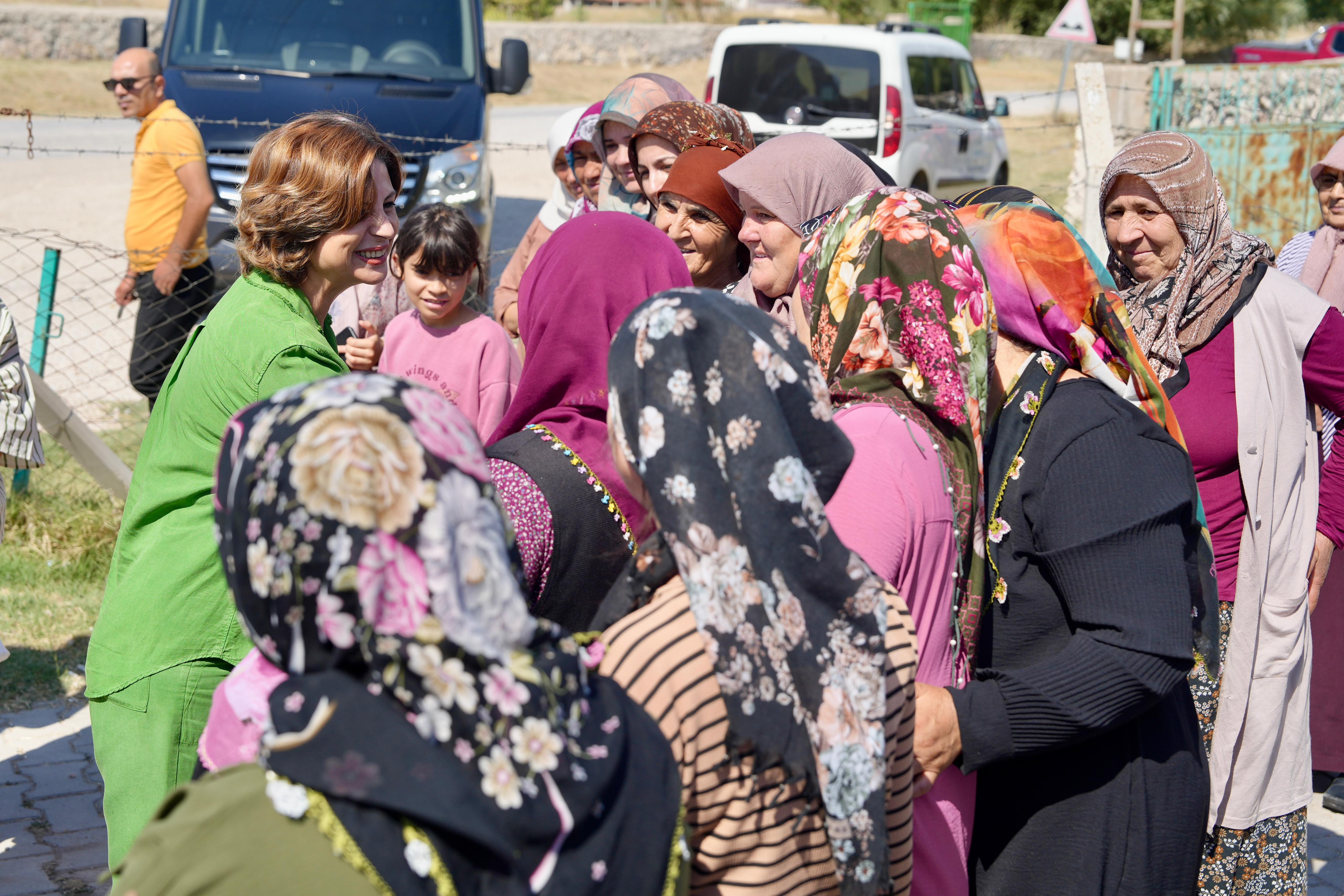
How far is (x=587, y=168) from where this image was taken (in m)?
5.05

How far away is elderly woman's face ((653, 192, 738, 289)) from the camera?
11.7 ft

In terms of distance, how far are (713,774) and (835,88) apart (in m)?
11.4

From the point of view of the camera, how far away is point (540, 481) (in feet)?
7.08

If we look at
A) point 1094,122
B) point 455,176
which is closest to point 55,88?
point 455,176

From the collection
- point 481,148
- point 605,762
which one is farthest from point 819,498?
point 481,148

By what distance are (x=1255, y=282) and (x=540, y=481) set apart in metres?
2.03

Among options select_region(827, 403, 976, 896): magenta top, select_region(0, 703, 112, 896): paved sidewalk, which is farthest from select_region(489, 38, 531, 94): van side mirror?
select_region(827, 403, 976, 896): magenta top

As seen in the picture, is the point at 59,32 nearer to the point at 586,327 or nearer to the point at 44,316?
the point at 44,316

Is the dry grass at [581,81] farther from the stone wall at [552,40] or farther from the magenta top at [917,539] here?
the magenta top at [917,539]

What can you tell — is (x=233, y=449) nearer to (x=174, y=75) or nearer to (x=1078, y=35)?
(x=174, y=75)

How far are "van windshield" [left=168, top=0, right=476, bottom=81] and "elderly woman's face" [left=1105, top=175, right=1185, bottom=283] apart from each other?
564 centimetres

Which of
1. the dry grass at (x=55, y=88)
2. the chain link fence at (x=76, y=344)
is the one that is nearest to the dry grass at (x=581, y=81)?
the dry grass at (x=55, y=88)

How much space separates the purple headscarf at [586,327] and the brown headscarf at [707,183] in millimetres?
1189

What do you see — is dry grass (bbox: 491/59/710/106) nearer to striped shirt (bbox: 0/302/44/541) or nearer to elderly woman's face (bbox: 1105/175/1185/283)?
striped shirt (bbox: 0/302/44/541)
